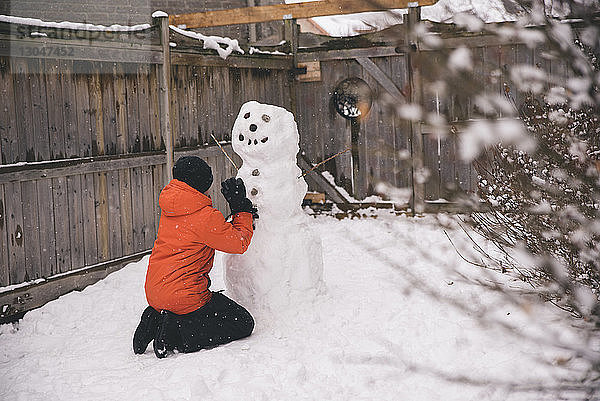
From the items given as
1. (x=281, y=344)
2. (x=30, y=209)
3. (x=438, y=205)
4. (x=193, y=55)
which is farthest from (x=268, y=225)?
(x=438, y=205)

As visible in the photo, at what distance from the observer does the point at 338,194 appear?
30.3 ft

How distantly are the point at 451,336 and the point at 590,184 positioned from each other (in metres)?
3.28

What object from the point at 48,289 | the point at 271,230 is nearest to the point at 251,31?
the point at 48,289

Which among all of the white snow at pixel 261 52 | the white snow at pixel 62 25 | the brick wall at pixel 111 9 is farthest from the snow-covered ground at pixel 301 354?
the brick wall at pixel 111 9

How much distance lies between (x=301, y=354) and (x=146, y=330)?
110cm

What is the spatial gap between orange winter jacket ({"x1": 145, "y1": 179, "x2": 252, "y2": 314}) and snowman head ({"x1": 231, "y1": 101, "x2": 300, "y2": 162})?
27.8 inches

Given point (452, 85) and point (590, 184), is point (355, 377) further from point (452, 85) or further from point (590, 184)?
point (452, 85)

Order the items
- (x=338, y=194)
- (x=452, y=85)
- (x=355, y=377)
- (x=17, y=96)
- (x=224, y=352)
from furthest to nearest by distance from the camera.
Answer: (x=338, y=194) < (x=17, y=96) < (x=224, y=352) < (x=355, y=377) < (x=452, y=85)

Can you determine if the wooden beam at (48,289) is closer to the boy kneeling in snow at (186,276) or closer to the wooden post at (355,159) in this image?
the boy kneeling in snow at (186,276)

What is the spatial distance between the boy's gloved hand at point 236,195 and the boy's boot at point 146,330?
3.07 ft

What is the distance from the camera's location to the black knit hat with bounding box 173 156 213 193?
15.2 feet

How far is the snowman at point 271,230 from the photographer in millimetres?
5051

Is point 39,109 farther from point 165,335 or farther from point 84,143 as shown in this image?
point 165,335

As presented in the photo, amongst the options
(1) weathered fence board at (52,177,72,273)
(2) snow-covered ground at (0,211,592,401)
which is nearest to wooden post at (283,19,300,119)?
(2) snow-covered ground at (0,211,592,401)
